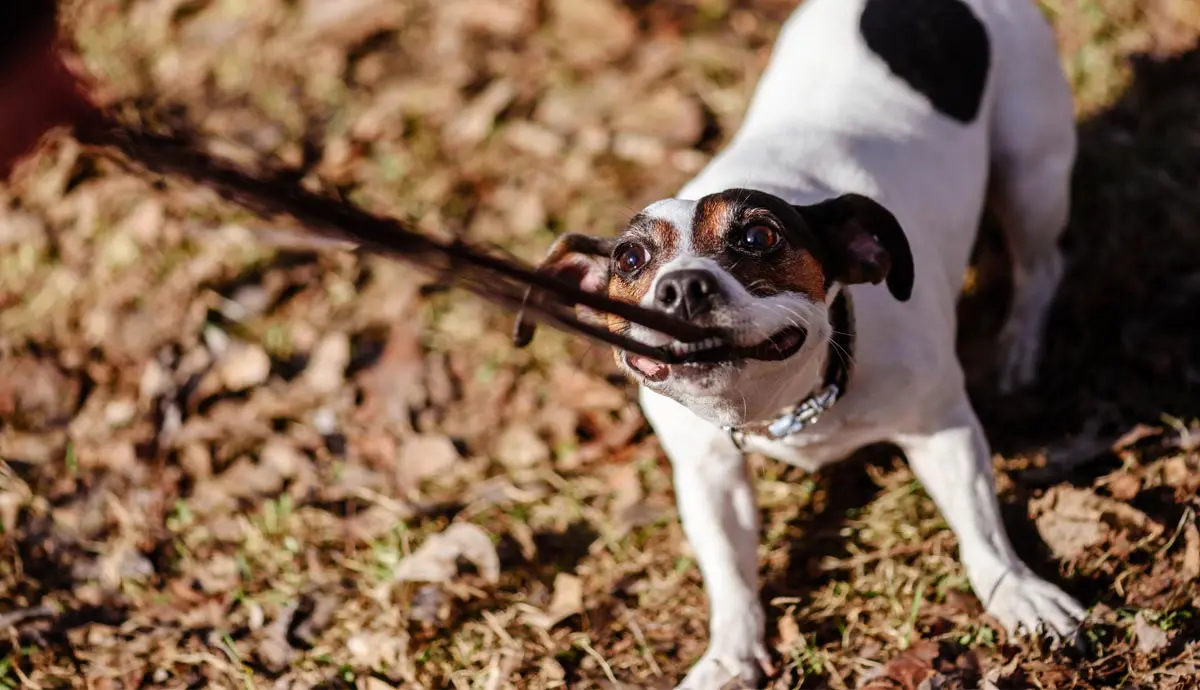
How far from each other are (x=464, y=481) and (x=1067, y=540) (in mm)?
2199

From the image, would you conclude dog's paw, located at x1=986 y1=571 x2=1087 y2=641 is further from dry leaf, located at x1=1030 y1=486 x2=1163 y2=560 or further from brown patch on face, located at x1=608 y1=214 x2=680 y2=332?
brown patch on face, located at x1=608 y1=214 x2=680 y2=332

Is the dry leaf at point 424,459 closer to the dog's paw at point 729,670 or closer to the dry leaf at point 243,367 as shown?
the dry leaf at point 243,367

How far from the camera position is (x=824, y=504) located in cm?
410

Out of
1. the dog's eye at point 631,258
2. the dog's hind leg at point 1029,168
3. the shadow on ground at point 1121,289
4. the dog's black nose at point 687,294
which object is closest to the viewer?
the dog's black nose at point 687,294

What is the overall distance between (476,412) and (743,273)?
212cm

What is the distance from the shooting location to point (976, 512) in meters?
3.48

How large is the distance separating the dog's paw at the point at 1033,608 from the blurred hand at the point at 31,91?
9.47ft

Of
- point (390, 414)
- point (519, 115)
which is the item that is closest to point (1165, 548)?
point (390, 414)

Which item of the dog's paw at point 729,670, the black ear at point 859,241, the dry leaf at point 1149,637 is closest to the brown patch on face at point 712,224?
the black ear at point 859,241

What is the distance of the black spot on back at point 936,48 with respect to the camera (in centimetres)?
402

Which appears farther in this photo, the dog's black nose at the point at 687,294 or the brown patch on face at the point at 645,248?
the brown patch on face at the point at 645,248

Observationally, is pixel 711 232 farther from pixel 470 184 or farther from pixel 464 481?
pixel 470 184

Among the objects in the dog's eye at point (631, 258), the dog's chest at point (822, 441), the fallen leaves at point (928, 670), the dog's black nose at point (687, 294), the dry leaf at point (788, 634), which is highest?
the dog's black nose at point (687, 294)

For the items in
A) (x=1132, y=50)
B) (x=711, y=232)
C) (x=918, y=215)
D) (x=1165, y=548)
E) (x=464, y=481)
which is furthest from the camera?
(x=1132, y=50)
